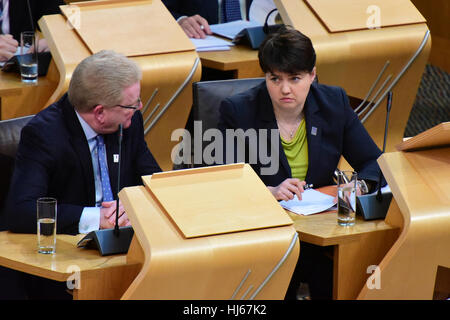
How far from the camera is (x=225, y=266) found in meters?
2.48

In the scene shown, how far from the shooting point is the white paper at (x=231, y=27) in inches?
189

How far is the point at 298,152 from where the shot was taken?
358 centimetres

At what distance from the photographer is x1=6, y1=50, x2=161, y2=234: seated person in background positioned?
2.99 m

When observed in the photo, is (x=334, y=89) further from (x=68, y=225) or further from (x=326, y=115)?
(x=68, y=225)

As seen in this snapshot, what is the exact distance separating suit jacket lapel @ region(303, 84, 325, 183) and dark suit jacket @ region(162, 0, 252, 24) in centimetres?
166

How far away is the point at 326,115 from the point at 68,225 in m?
1.20

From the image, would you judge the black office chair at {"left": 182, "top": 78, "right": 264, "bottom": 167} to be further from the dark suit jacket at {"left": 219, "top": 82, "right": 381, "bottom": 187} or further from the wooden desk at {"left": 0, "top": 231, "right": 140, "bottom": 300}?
the wooden desk at {"left": 0, "top": 231, "right": 140, "bottom": 300}

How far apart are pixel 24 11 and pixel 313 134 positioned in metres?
1.91

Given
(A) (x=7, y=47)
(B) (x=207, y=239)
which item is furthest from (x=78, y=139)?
(A) (x=7, y=47)

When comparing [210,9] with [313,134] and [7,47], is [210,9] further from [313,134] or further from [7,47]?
[313,134]

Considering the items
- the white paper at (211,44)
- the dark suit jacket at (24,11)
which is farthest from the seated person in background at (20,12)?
the white paper at (211,44)

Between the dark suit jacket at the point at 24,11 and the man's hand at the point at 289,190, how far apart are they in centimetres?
202

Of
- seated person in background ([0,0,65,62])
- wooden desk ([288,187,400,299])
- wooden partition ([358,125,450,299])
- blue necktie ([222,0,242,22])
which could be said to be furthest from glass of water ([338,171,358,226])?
blue necktie ([222,0,242,22])

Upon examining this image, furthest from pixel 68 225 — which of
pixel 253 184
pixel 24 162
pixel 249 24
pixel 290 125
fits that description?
pixel 249 24
